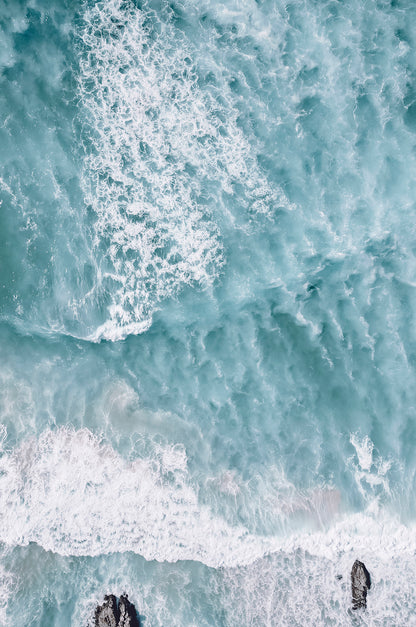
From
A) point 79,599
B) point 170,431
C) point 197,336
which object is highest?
point 197,336

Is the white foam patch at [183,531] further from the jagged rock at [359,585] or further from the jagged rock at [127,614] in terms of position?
the jagged rock at [127,614]

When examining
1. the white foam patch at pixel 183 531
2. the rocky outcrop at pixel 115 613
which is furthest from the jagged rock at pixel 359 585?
the rocky outcrop at pixel 115 613

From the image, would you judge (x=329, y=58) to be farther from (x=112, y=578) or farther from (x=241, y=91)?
(x=112, y=578)

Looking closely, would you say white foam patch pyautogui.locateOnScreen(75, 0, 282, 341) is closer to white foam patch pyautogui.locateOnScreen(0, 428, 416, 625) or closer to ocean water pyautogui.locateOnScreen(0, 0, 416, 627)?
ocean water pyautogui.locateOnScreen(0, 0, 416, 627)

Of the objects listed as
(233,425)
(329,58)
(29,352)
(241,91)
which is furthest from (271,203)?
(29,352)

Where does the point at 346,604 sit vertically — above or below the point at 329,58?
below

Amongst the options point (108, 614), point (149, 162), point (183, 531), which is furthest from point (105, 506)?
point (149, 162)
